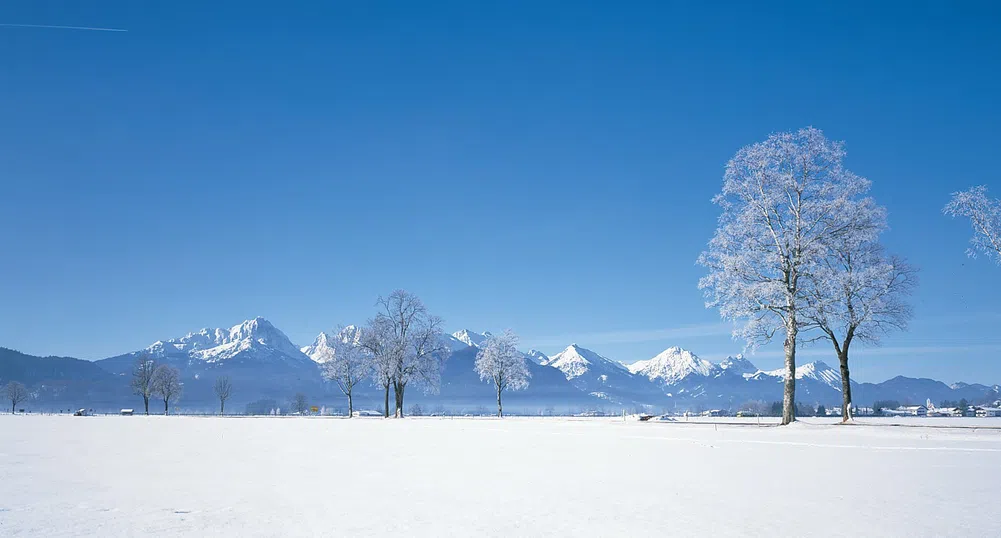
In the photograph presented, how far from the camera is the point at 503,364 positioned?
91062 millimetres

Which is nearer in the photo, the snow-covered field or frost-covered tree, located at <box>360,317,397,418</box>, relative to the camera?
the snow-covered field

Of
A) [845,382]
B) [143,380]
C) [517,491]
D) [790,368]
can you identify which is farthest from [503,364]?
[143,380]

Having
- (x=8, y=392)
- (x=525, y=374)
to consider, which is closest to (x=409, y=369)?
(x=525, y=374)

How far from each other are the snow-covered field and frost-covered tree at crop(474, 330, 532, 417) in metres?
65.9

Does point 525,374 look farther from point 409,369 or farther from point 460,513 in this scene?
point 460,513

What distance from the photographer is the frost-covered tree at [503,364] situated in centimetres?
9088

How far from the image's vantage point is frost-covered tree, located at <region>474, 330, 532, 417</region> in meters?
90.9

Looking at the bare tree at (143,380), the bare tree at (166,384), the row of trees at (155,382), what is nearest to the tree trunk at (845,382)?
the row of trees at (155,382)

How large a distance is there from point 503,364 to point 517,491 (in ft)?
254

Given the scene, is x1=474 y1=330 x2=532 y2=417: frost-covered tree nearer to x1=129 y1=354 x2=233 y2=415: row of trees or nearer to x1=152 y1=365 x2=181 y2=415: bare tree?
x1=129 y1=354 x2=233 y2=415: row of trees

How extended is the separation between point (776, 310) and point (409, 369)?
54075mm

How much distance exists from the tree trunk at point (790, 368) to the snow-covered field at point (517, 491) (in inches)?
355

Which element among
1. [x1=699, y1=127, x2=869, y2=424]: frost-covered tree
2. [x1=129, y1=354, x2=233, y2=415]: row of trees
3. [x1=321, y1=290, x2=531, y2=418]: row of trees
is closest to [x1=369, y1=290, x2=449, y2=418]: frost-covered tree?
[x1=321, y1=290, x2=531, y2=418]: row of trees

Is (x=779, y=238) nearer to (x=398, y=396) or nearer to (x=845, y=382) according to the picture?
(x=845, y=382)
